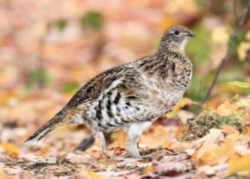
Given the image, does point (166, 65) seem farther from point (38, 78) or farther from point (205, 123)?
point (38, 78)

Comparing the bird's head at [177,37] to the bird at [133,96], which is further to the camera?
the bird's head at [177,37]

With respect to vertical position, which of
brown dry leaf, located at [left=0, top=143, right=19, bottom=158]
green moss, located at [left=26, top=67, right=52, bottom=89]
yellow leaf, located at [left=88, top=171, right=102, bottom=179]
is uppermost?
yellow leaf, located at [left=88, top=171, right=102, bottom=179]

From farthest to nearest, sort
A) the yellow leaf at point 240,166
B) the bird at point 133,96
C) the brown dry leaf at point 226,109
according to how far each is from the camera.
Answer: the brown dry leaf at point 226,109
the bird at point 133,96
the yellow leaf at point 240,166

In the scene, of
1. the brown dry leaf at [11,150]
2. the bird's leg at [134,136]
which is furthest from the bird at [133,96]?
the brown dry leaf at [11,150]

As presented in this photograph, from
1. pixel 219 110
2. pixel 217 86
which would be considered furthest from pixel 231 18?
pixel 219 110

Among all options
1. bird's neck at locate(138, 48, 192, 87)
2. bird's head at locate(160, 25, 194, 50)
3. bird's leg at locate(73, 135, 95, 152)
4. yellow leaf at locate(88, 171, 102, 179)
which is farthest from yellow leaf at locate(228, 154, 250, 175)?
bird's leg at locate(73, 135, 95, 152)

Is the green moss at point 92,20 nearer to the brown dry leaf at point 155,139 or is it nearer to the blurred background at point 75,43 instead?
the blurred background at point 75,43

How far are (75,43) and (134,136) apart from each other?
9.63m

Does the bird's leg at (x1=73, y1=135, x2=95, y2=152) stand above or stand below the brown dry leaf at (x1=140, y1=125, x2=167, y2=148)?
below

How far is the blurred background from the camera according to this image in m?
8.71

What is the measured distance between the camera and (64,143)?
691 centimetres

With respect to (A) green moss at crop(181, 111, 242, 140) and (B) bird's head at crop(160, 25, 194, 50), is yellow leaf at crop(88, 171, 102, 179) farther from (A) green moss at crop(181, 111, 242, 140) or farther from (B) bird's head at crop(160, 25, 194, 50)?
(B) bird's head at crop(160, 25, 194, 50)

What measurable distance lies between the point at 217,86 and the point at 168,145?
3.89 metres

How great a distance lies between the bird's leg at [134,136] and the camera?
14.7ft
